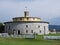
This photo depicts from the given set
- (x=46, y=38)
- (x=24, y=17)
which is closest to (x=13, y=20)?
(x=24, y=17)

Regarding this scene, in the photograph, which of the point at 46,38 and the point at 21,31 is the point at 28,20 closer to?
the point at 21,31

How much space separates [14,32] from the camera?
218 feet

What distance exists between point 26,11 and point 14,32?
22.6 feet

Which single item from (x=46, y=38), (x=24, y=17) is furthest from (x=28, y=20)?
(x=46, y=38)

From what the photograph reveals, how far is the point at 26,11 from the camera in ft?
223

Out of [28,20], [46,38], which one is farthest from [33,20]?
[46,38]

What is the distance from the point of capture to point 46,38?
1754 inches

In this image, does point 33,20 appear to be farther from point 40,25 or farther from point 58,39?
point 58,39

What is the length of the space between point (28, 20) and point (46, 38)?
878 inches

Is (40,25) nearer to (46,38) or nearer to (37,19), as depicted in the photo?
(37,19)

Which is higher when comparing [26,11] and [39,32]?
[26,11]

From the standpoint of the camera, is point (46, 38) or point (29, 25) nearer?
point (46, 38)

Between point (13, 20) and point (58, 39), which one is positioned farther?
point (13, 20)

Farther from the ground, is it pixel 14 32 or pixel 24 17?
pixel 24 17
